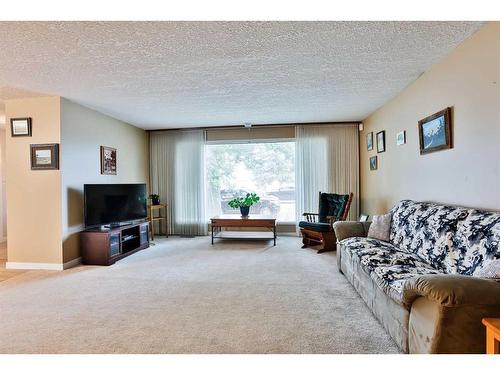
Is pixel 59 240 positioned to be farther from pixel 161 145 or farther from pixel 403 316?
pixel 403 316

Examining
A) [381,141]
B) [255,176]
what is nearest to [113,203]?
[255,176]

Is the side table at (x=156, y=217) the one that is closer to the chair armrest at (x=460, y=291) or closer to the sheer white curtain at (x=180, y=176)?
the sheer white curtain at (x=180, y=176)

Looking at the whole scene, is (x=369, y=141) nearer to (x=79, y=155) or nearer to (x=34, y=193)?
(x=79, y=155)

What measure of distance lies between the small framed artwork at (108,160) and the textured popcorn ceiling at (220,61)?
754 millimetres

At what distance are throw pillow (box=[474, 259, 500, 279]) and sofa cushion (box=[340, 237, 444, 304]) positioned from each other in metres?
0.40

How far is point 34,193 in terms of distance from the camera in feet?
12.8

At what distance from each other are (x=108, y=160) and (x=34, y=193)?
4.04 feet

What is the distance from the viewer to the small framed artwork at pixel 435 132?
2.69m

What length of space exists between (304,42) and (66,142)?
3.41 meters

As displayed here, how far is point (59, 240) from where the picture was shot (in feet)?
12.7
